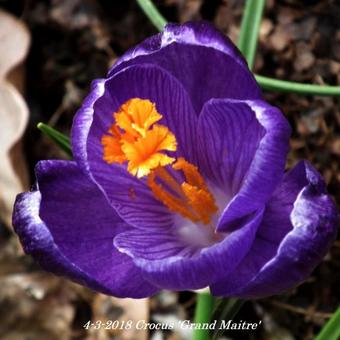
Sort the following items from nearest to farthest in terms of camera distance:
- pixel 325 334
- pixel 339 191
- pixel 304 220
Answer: pixel 304 220, pixel 325 334, pixel 339 191

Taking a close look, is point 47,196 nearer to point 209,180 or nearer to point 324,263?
point 209,180

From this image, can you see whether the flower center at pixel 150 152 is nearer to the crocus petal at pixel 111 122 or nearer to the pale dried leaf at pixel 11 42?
the crocus petal at pixel 111 122

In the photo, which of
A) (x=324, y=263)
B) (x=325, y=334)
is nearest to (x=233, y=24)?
(x=324, y=263)

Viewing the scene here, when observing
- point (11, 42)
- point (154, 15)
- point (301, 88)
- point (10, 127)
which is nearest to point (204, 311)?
point (301, 88)

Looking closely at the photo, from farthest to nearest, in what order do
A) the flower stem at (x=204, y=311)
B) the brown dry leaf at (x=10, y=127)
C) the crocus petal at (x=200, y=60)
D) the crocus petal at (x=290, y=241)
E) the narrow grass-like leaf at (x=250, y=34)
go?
the brown dry leaf at (x=10, y=127)
the narrow grass-like leaf at (x=250, y=34)
the flower stem at (x=204, y=311)
the crocus petal at (x=200, y=60)
the crocus petal at (x=290, y=241)

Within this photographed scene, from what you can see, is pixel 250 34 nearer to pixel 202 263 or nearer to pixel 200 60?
pixel 200 60

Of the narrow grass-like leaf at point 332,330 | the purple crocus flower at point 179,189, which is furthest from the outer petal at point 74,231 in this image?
the narrow grass-like leaf at point 332,330

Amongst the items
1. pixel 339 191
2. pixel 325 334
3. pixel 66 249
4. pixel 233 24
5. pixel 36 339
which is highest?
pixel 66 249
